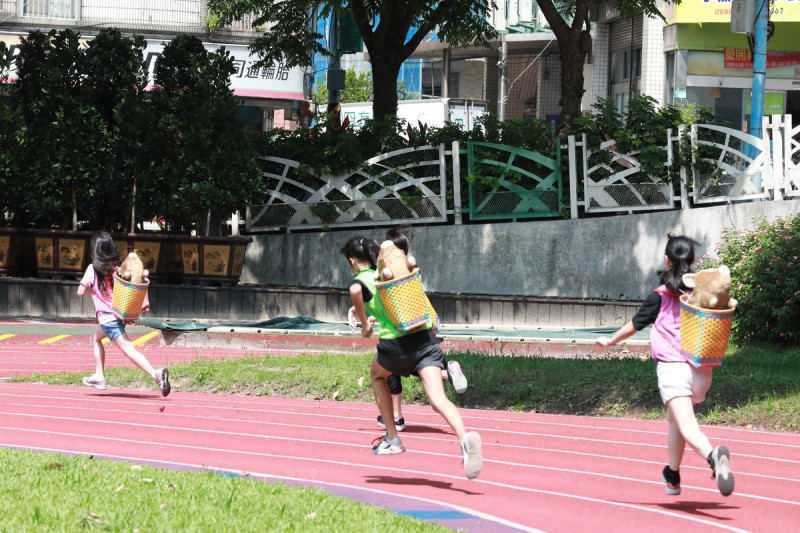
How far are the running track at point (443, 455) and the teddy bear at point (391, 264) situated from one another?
1.32 m

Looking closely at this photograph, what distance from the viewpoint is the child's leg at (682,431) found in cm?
706

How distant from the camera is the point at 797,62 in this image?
33688 mm

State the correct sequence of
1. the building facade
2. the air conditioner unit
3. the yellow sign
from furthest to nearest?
the building facade
the yellow sign
the air conditioner unit

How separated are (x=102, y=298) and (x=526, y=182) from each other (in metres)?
9.98

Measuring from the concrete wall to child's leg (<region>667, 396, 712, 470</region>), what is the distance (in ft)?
39.3

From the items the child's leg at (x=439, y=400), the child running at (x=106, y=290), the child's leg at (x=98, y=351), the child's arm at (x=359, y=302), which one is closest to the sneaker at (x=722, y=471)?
the child's leg at (x=439, y=400)

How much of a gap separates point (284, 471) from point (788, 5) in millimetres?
26380

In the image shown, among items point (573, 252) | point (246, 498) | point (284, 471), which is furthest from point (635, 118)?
point (246, 498)

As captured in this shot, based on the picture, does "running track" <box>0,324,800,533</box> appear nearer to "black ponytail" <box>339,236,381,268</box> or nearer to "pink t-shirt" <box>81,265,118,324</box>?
"pink t-shirt" <box>81,265,118,324</box>

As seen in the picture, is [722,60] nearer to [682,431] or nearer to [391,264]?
[391,264]

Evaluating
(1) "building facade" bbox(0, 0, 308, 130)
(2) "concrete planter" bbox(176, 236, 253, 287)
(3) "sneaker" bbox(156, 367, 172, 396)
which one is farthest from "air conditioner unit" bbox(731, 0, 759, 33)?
(3) "sneaker" bbox(156, 367, 172, 396)

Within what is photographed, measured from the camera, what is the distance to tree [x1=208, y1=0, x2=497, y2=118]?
72.9 feet

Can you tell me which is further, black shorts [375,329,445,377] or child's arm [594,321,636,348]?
black shorts [375,329,445,377]

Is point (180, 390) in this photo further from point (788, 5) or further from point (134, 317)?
point (788, 5)
